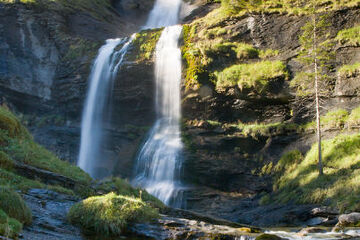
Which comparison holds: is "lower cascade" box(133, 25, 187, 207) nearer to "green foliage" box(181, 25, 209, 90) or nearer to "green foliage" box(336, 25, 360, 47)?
"green foliage" box(181, 25, 209, 90)

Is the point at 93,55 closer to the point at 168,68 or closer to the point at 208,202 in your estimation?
the point at 168,68

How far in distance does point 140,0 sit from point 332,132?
1373 inches

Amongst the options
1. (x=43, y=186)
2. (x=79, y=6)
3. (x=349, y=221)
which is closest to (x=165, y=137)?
(x=43, y=186)

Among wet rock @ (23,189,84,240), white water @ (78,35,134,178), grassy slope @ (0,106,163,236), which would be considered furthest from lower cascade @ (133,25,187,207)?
wet rock @ (23,189,84,240)

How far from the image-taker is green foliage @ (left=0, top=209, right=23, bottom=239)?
17.5 ft

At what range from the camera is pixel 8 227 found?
538 centimetres

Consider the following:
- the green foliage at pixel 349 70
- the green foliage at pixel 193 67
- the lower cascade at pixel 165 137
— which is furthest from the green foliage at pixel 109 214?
the green foliage at pixel 193 67

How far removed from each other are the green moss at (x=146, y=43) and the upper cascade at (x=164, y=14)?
12791 millimetres

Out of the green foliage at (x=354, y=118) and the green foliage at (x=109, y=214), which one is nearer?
the green foliage at (x=109, y=214)

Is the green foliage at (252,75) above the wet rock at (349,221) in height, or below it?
above

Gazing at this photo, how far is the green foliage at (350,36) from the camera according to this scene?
832 inches

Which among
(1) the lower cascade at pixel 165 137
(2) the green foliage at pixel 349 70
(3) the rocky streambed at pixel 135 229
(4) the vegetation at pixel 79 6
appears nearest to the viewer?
(3) the rocky streambed at pixel 135 229

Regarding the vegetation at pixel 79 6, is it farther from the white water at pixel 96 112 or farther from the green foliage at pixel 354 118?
the green foliage at pixel 354 118

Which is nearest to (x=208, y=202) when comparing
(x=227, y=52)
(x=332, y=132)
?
(x=332, y=132)
